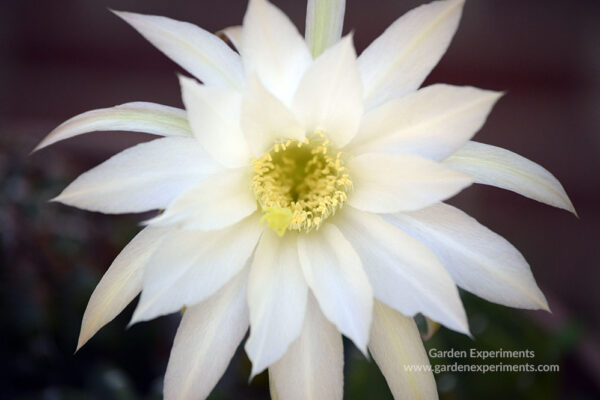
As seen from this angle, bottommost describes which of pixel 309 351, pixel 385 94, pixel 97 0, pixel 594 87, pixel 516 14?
pixel 594 87

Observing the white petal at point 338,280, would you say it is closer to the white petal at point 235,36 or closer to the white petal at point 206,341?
the white petal at point 206,341

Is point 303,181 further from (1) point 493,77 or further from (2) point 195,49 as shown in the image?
(1) point 493,77

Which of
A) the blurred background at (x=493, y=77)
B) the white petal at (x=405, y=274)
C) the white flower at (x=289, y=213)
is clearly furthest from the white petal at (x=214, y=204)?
the blurred background at (x=493, y=77)

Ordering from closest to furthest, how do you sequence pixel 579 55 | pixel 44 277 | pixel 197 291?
pixel 197 291, pixel 44 277, pixel 579 55

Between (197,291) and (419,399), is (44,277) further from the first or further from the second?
(419,399)

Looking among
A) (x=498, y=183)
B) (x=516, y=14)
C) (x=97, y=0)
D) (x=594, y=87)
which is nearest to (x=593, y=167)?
(x=594, y=87)

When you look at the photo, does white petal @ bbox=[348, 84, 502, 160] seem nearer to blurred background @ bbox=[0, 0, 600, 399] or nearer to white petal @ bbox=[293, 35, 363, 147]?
white petal @ bbox=[293, 35, 363, 147]

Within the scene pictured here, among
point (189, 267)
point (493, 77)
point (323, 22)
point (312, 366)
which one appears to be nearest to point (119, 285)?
point (189, 267)

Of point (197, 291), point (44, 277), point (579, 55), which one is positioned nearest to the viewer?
point (197, 291)

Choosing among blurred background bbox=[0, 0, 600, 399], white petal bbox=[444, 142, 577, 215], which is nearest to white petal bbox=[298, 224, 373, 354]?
white petal bbox=[444, 142, 577, 215]
